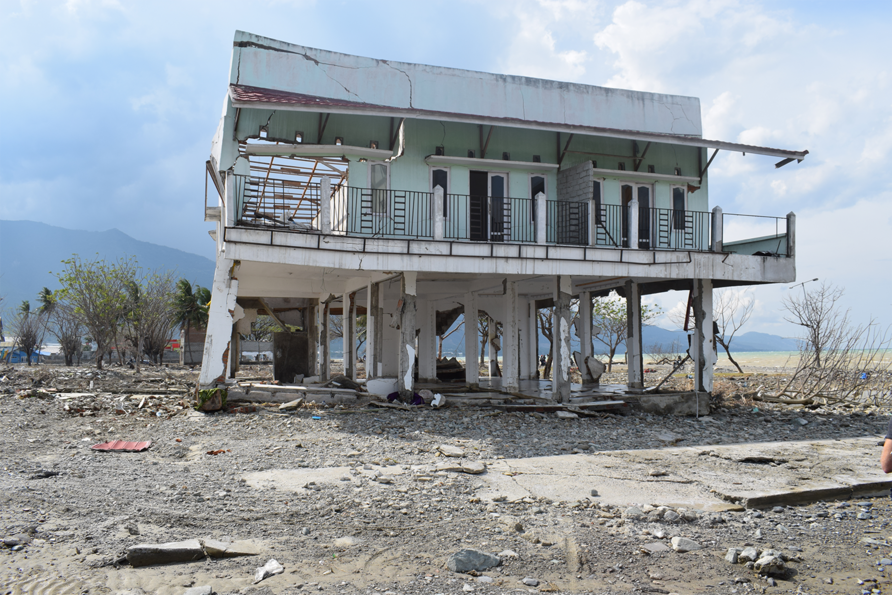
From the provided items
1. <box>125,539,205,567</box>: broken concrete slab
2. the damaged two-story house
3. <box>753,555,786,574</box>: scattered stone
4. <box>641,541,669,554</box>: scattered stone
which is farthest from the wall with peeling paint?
<box>753,555,786,574</box>: scattered stone

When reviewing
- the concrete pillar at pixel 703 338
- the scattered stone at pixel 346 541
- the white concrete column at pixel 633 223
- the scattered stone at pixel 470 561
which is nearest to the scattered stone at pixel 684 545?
the scattered stone at pixel 470 561

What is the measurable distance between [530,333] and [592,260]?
735 cm

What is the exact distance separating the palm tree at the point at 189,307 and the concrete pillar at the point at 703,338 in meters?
33.7

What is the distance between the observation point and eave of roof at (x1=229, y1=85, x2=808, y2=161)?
1220cm

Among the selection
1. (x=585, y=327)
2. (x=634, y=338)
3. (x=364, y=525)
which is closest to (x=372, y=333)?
(x=585, y=327)

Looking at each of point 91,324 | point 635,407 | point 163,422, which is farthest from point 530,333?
point 91,324

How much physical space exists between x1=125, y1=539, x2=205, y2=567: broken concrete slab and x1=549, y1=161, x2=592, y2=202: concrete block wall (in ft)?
39.1

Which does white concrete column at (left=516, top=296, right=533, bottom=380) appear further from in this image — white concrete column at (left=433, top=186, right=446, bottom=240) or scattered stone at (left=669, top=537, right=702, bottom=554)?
scattered stone at (left=669, top=537, right=702, bottom=554)

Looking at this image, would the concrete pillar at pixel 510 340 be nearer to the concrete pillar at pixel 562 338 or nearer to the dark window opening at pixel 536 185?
the concrete pillar at pixel 562 338

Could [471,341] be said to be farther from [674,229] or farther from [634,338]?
[674,229]

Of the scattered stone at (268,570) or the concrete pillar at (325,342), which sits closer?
the scattered stone at (268,570)

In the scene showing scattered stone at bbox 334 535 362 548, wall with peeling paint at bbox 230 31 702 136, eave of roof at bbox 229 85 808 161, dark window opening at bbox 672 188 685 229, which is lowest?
scattered stone at bbox 334 535 362 548

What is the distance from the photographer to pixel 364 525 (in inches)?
224

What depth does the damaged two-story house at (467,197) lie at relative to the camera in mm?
12805
